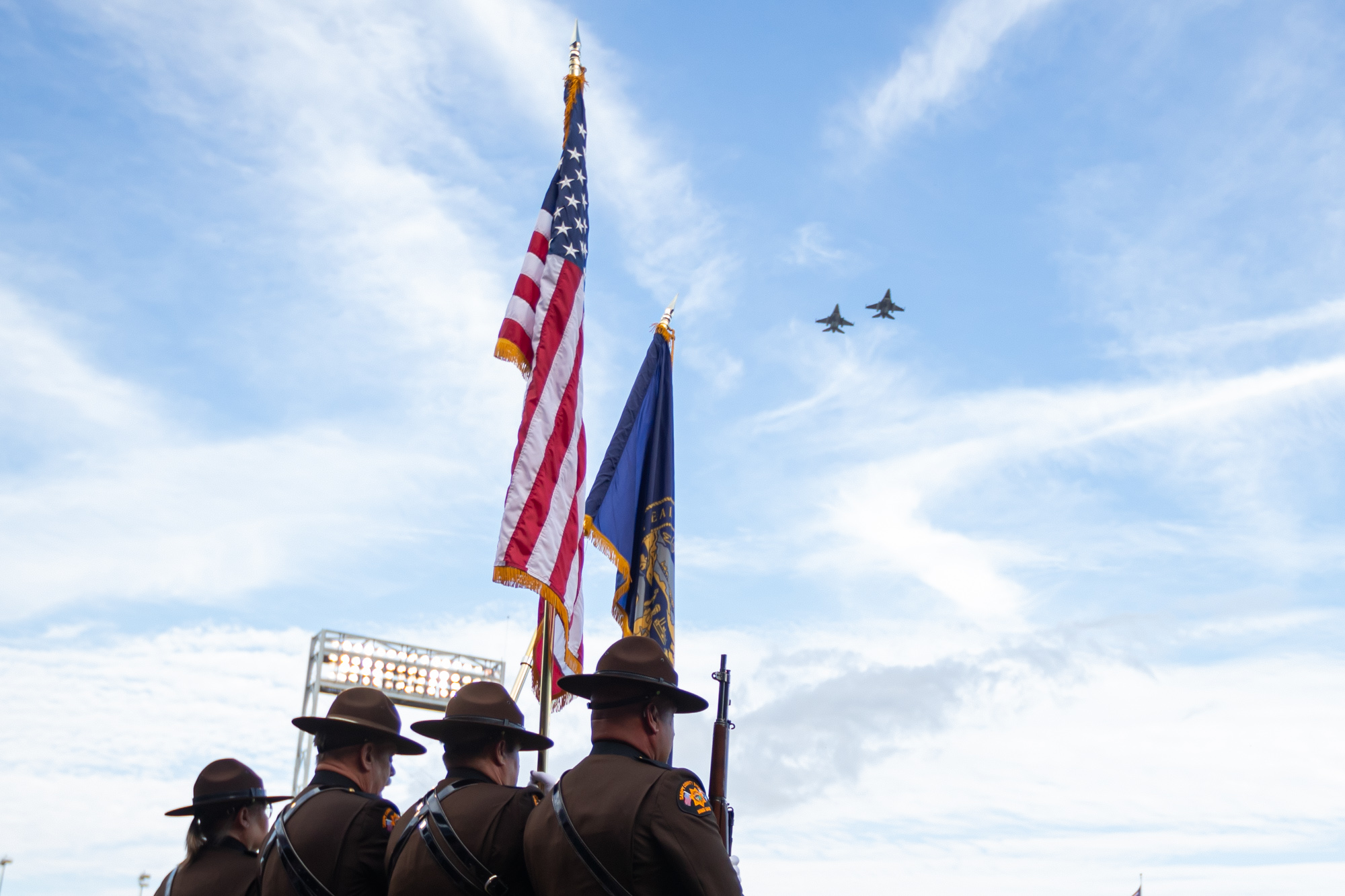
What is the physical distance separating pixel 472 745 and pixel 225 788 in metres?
1.32

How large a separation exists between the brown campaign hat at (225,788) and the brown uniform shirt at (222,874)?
0.59ft

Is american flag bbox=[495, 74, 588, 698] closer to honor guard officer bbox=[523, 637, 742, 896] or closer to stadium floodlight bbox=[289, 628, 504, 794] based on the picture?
honor guard officer bbox=[523, 637, 742, 896]

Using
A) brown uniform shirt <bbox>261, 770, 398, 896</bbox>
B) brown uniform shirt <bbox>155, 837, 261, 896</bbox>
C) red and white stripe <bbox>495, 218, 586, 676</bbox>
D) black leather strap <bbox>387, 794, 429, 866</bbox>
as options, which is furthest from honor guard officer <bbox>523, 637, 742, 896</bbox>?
red and white stripe <bbox>495, 218, 586, 676</bbox>

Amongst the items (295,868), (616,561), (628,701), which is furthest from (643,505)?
(628,701)

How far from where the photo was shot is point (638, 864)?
3.75 meters

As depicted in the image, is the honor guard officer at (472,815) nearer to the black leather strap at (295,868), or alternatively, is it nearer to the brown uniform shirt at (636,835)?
the black leather strap at (295,868)

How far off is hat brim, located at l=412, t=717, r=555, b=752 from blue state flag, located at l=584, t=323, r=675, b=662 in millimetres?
4650

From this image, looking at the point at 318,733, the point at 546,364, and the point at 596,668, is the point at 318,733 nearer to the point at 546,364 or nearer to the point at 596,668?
the point at 596,668

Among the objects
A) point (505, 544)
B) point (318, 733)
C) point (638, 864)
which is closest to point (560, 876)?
point (638, 864)

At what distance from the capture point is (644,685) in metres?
4.09

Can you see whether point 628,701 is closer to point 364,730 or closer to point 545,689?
point 364,730

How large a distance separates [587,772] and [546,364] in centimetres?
478

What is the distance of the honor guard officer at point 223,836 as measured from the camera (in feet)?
16.8

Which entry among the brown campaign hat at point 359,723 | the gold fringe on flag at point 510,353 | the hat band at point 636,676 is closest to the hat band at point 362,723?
the brown campaign hat at point 359,723
